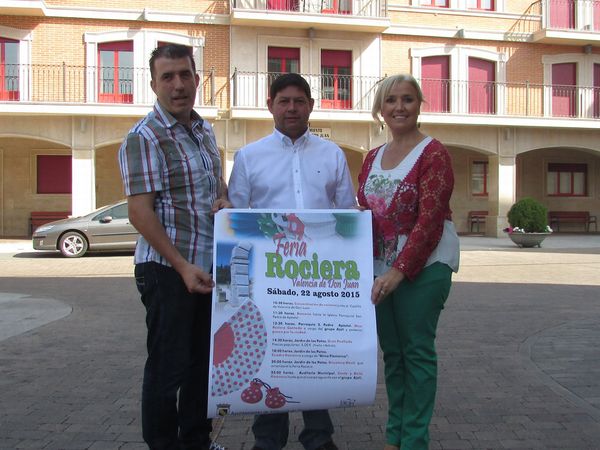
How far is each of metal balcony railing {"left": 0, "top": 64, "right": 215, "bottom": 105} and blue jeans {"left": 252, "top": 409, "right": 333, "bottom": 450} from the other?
61.3 feet

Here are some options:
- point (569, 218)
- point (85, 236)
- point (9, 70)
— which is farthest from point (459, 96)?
point (9, 70)

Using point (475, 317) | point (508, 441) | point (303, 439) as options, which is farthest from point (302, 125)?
point (475, 317)

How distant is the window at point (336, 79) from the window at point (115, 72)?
22.6ft

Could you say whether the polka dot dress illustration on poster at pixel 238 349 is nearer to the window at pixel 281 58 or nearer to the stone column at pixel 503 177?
the window at pixel 281 58

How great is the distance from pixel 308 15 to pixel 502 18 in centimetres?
820

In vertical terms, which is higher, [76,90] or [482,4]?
[482,4]

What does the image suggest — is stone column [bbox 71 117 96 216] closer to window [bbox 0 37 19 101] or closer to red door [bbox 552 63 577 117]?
window [bbox 0 37 19 101]

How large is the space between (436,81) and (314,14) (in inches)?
214

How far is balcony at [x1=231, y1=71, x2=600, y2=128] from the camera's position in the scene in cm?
2142

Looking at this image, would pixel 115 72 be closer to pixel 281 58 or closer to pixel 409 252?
pixel 281 58

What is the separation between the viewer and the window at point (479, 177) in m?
26.5

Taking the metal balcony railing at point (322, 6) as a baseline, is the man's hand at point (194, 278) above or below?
below

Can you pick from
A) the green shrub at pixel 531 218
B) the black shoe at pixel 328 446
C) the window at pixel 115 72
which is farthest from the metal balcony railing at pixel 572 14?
the black shoe at pixel 328 446

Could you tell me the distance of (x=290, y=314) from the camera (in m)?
2.98
